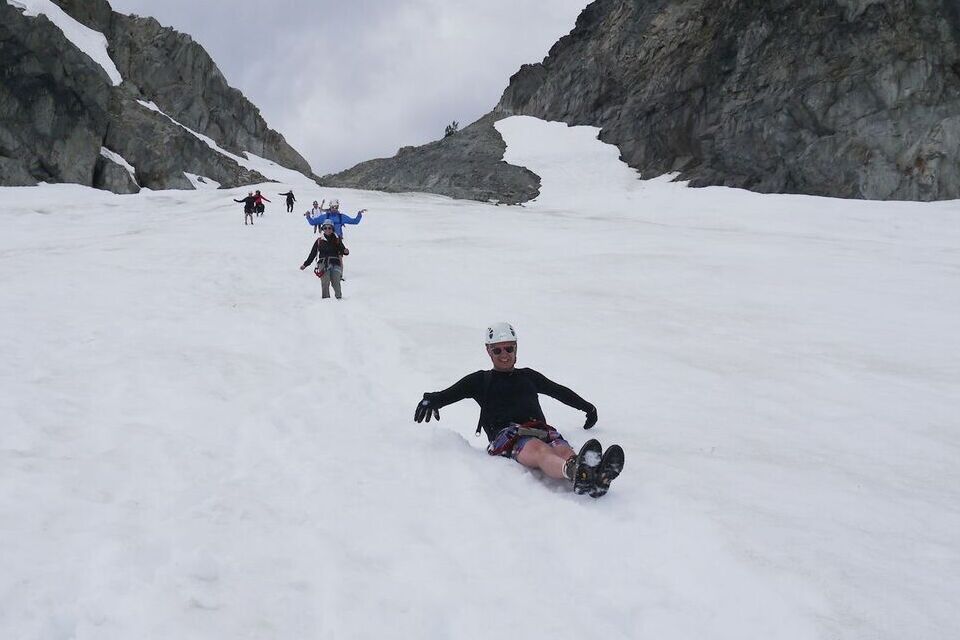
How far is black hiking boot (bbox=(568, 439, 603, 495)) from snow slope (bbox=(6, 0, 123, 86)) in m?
59.0

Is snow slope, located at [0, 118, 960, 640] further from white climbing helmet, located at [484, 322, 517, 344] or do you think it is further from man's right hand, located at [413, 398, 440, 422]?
white climbing helmet, located at [484, 322, 517, 344]

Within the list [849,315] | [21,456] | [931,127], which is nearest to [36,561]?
[21,456]

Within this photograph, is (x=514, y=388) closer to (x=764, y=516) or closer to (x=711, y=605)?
(x=764, y=516)

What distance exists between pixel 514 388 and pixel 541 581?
2358mm

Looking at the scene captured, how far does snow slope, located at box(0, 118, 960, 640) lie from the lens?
10.0 ft

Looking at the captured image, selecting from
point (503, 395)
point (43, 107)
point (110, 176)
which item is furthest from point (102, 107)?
point (503, 395)

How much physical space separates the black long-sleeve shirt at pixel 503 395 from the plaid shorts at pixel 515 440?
127 millimetres

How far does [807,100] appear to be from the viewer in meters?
37.6

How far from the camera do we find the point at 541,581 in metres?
3.33

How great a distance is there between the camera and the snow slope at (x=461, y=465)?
3.05m

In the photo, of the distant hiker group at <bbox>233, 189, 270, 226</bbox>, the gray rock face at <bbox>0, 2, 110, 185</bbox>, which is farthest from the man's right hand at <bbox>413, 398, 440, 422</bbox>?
the gray rock face at <bbox>0, 2, 110, 185</bbox>

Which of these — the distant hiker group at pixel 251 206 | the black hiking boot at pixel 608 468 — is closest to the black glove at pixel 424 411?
the black hiking boot at pixel 608 468

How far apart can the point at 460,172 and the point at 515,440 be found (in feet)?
175

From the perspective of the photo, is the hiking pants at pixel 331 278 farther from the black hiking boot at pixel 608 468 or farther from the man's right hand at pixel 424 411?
the black hiking boot at pixel 608 468
